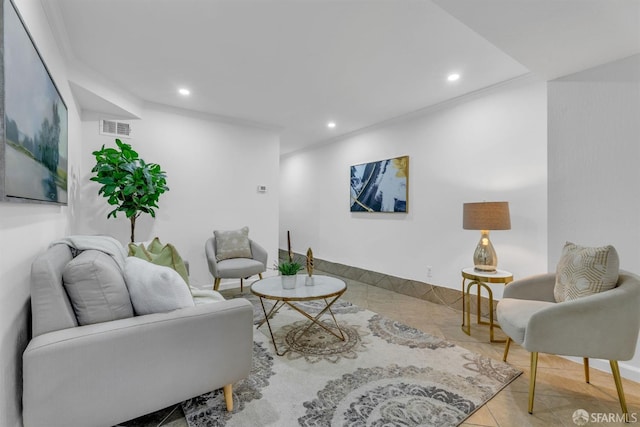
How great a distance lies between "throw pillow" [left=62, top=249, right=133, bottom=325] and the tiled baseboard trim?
327cm

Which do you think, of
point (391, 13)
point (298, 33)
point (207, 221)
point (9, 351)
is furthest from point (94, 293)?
point (207, 221)

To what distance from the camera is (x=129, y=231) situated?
347cm

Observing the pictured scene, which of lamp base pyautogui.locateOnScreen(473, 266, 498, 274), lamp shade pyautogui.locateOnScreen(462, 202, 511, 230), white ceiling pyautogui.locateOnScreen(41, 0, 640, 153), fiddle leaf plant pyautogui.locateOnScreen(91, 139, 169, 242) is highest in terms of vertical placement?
white ceiling pyautogui.locateOnScreen(41, 0, 640, 153)

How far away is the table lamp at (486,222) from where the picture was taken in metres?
2.57

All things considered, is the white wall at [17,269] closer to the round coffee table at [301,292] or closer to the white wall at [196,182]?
the round coffee table at [301,292]

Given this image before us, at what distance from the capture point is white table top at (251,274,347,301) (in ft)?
7.13

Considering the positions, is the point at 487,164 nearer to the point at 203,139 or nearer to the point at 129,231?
the point at 203,139

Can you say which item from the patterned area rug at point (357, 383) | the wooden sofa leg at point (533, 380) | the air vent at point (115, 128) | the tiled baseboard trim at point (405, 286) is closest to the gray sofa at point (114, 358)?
the patterned area rug at point (357, 383)

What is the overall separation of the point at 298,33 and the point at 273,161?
8.45 feet

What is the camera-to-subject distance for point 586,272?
70.9 inches

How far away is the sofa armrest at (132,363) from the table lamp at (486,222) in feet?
7.18

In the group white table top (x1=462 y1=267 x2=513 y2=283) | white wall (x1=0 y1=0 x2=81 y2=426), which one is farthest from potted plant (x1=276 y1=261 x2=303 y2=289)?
white table top (x1=462 y1=267 x2=513 y2=283)

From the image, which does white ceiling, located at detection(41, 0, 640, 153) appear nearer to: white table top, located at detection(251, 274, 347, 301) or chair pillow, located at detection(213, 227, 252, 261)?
chair pillow, located at detection(213, 227, 252, 261)

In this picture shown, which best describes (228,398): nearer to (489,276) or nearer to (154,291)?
(154,291)
